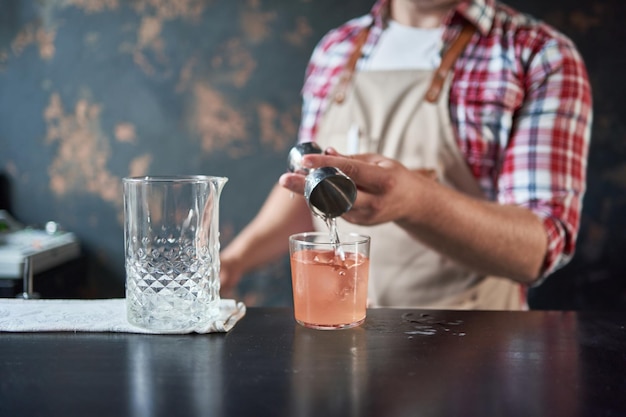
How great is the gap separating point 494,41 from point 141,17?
1.49 m

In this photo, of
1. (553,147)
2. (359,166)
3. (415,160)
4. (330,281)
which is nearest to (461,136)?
(415,160)

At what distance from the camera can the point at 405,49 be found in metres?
1.81

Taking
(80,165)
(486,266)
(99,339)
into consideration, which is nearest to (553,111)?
(486,266)

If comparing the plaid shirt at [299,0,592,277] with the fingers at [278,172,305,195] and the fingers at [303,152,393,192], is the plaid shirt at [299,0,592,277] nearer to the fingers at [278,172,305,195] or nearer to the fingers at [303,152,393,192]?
the fingers at [303,152,393,192]

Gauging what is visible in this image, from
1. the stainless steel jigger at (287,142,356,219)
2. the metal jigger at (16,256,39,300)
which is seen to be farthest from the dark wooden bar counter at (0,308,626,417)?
the metal jigger at (16,256,39,300)

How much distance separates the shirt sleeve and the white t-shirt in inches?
10.9

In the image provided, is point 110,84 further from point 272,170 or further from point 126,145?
point 272,170

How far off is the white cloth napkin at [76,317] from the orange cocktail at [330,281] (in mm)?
114

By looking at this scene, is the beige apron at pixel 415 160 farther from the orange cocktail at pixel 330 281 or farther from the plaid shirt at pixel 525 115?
the orange cocktail at pixel 330 281

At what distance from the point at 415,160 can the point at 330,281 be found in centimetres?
94

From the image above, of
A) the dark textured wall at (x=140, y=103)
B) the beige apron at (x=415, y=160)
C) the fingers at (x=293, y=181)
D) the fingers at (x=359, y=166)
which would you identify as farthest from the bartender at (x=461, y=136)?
the dark textured wall at (x=140, y=103)

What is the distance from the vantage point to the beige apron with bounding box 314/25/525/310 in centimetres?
164

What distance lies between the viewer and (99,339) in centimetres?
81

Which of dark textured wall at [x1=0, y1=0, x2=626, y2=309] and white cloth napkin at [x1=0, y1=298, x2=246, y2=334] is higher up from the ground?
dark textured wall at [x1=0, y1=0, x2=626, y2=309]
